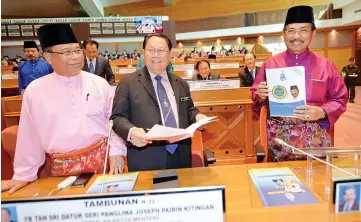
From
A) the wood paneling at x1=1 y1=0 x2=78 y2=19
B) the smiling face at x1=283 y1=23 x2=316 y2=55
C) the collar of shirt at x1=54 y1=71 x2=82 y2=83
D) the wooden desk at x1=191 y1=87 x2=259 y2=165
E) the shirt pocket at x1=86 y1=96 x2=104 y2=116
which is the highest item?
the wood paneling at x1=1 y1=0 x2=78 y2=19

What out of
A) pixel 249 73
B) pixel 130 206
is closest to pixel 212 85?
pixel 249 73

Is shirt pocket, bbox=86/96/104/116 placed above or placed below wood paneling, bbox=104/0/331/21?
below

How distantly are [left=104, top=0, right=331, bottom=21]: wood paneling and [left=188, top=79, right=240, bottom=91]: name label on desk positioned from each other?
44.6 feet

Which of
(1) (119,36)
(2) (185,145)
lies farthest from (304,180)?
(1) (119,36)

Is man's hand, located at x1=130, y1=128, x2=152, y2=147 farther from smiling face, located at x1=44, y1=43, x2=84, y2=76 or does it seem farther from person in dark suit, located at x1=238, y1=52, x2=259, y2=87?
person in dark suit, located at x1=238, y1=52, x2=259, y2=87

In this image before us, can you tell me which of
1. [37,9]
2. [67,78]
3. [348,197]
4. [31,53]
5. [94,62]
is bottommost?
[348,197]

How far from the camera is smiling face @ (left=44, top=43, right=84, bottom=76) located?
1.65 m

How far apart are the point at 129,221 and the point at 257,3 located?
17.3 metres

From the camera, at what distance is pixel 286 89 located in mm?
1825

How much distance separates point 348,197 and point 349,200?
1 cm

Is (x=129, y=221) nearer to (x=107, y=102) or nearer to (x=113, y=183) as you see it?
(x=113, y=183)

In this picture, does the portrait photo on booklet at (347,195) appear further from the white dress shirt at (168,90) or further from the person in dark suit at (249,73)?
the person in dark suit at (249,73)

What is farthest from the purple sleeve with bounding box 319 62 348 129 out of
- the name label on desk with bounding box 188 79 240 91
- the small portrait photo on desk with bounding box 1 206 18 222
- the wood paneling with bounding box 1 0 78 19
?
the wood paneling with bounding box 1 0 78 19

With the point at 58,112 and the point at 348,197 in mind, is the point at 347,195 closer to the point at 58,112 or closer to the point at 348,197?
the point at 348,197
